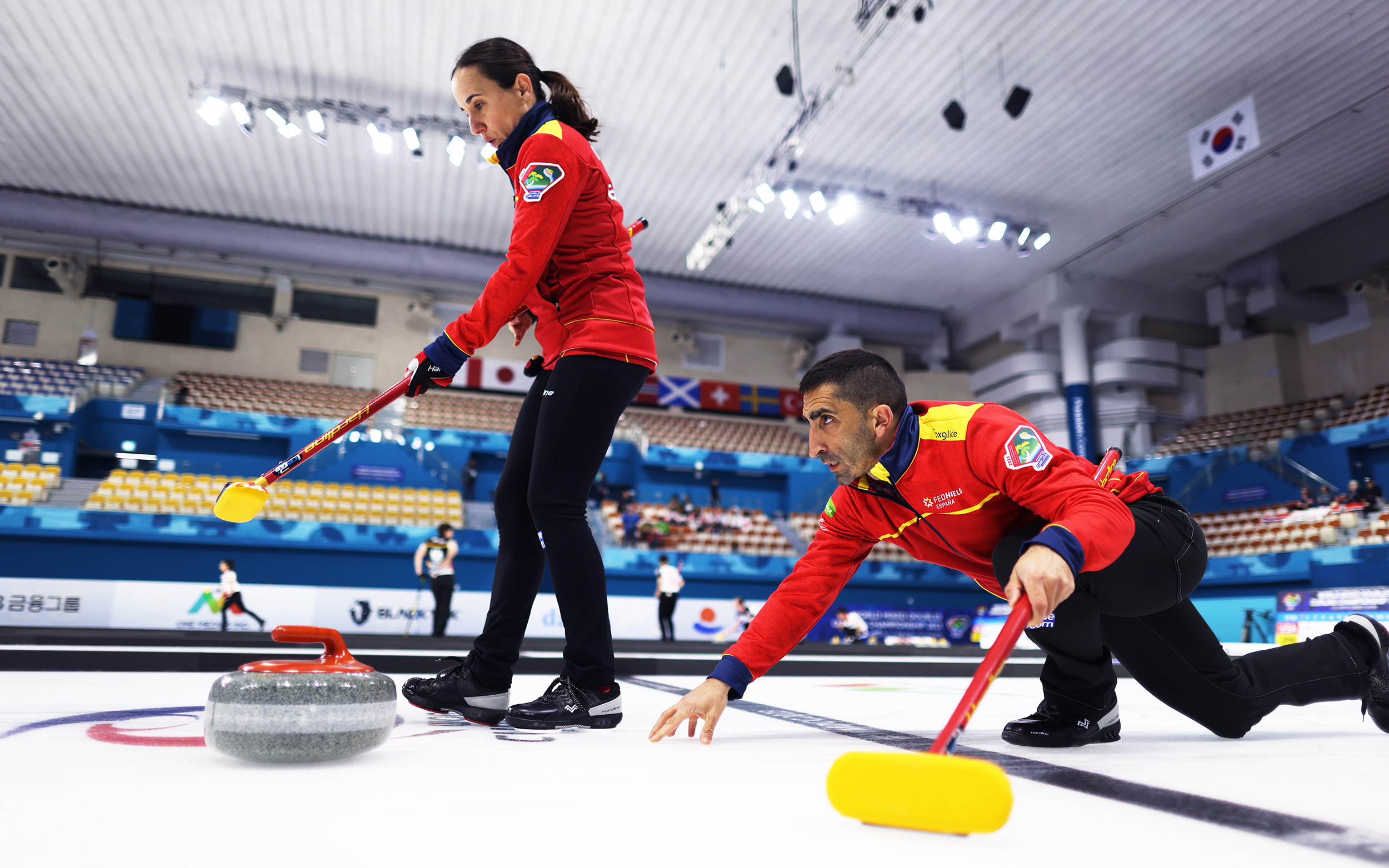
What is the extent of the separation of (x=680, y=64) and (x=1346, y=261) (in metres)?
10.7

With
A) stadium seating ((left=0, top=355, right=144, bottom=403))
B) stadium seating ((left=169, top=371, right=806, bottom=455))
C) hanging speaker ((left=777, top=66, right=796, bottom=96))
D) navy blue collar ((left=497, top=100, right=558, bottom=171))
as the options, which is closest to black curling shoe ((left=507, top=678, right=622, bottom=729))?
navy blue collar ((left=497, top=100, right=558, bottom=171))

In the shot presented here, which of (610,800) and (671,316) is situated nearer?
(610,800)

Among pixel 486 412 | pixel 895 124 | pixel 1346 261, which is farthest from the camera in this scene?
pixel 486 412

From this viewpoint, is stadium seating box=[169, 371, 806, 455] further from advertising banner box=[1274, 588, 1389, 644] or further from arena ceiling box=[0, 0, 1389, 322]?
advertising banner box=[1274, 588, 1389, 644]

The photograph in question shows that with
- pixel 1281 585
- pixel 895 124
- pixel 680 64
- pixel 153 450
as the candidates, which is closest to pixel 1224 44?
pixel 895 124

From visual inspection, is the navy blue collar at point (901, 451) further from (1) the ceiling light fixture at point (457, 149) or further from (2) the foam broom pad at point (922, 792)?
(1) the ceiling light fixture at point (457, 149)

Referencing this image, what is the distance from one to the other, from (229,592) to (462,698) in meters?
8.94

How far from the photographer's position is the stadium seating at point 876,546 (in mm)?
13312

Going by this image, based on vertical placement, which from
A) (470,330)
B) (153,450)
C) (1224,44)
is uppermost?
(1224,44)

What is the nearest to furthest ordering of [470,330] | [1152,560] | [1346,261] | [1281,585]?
[1152,560] → [470,330] → [1281,585] → [1346,261]

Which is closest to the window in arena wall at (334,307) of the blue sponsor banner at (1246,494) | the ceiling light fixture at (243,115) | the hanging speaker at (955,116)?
the ceiling light fixture at (243,115)

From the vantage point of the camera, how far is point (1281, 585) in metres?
10.9

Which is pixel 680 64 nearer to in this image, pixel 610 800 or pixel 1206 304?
pixel 610 800

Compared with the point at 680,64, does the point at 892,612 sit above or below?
below
